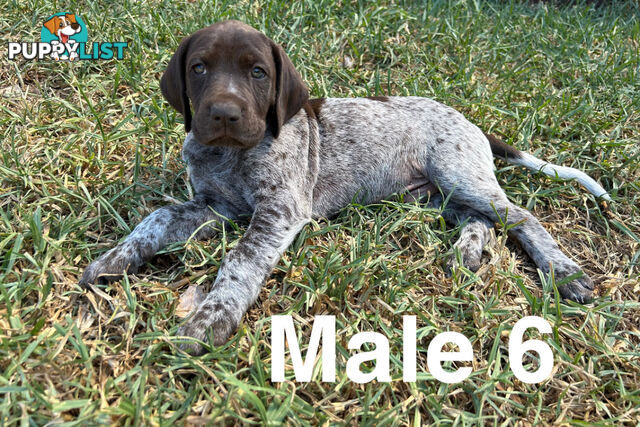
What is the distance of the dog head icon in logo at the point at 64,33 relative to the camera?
5.38 meters

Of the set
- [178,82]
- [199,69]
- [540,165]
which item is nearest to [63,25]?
[178,82]

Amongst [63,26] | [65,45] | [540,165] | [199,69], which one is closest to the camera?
[199,69]

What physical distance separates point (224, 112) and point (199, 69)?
472mm

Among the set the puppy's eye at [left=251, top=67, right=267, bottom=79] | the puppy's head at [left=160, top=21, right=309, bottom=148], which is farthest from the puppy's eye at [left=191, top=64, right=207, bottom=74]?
the puppy's eye at [left=251, top=67, right=267, bottom=79]

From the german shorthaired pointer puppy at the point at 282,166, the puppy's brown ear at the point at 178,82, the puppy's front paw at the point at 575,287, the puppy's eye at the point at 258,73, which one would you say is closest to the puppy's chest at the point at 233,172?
the german shorthaired pointer puppy at the point at 282,166

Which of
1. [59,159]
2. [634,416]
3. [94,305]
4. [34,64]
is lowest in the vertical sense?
[634,416]

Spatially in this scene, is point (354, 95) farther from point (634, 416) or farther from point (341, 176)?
point (634, 416)

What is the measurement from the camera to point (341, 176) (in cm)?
417

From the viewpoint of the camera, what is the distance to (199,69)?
3479 mm

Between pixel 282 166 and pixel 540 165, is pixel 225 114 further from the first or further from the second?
pixel 540 165

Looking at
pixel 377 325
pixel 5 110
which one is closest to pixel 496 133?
pixel 377 325

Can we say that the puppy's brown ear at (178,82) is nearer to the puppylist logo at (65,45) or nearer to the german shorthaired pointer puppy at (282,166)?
the german shorthaired pointer puppy at (282,166)

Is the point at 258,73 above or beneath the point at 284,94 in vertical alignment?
above

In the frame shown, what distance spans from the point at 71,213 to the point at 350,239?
6.47ft
